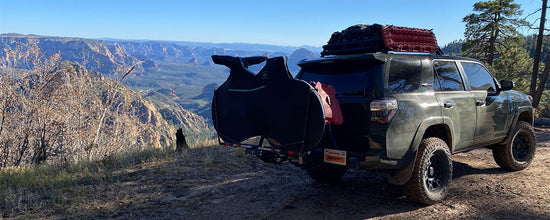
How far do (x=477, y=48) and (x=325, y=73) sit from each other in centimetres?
2501

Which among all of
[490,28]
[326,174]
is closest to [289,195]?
[326,174]

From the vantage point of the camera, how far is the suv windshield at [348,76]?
4035 millimetres

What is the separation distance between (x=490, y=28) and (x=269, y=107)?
83.1ft

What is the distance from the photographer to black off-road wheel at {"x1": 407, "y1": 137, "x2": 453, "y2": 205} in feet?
13.8

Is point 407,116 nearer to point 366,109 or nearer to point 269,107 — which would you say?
point 366,109

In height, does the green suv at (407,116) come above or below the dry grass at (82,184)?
above

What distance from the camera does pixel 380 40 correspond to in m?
4.53

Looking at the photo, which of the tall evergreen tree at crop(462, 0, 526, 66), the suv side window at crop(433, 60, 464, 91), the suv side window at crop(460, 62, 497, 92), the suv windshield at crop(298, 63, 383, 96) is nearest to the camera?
the suv windshield at crop(298, 63, 383, 96)

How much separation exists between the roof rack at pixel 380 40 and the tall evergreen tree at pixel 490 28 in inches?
881

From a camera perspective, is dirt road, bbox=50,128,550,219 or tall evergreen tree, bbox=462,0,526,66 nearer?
dirt road, bbox=50,128,550,219

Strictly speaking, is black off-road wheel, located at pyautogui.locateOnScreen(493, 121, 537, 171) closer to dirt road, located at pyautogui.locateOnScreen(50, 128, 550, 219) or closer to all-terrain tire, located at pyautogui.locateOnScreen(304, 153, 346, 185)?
dirt road, located at pyautogui.locateOnScreen(50, 128, 550, 219)

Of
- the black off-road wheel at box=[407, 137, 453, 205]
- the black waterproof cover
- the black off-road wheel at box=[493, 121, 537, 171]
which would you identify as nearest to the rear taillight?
the black waterproof cover

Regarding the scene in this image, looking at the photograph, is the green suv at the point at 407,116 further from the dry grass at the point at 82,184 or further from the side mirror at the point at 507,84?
the dry grass at the point at 82,184

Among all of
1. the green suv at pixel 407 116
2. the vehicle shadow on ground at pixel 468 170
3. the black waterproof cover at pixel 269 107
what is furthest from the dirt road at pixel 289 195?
the black waterproof cover at pixel 269 107
